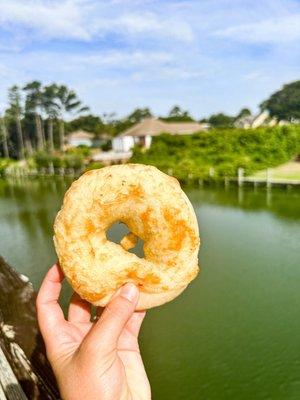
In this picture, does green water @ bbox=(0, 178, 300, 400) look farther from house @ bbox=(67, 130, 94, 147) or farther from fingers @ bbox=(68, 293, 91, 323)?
house @ bbox=(67, 130, 94, 147)

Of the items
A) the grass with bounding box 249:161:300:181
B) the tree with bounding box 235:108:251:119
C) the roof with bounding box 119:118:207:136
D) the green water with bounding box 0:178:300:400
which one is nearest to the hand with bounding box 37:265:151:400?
the green water with bounding box 0:178:300:400

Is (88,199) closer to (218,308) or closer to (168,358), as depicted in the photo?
(168,358)

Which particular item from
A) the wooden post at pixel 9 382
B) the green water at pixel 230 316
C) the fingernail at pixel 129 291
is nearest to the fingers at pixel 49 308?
the fingernail at pixel 129 291

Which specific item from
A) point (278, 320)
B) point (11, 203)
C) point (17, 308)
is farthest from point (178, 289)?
point (11, 203)

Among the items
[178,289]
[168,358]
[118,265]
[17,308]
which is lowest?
[168,358]

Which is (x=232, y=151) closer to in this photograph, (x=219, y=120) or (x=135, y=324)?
(x=135, y=324)

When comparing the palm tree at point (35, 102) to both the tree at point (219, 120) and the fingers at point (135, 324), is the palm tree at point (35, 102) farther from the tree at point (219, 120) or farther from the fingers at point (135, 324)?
the fingers at point (135, 324)
